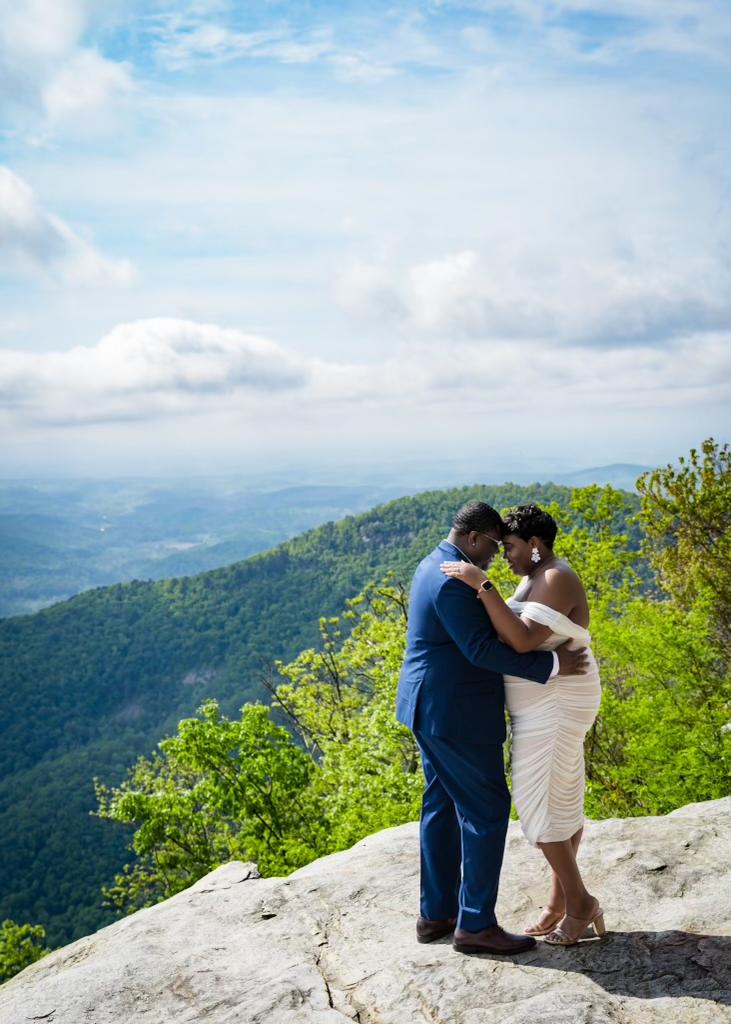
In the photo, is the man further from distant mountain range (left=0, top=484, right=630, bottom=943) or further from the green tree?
distant mountain range (left=0, top=484, right=630, bottom=943)

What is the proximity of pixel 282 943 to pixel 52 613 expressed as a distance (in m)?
148

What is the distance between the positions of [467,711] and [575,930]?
157 centimetres

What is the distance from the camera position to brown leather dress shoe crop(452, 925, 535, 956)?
5.11m

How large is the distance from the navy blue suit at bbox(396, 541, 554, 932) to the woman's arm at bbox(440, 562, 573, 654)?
68 millimetres

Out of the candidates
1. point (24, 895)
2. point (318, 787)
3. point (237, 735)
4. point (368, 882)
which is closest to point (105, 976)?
point (368, 882)

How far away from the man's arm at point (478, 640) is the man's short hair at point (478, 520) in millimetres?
365

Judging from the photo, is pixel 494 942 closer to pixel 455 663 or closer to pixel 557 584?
pixel 455 663

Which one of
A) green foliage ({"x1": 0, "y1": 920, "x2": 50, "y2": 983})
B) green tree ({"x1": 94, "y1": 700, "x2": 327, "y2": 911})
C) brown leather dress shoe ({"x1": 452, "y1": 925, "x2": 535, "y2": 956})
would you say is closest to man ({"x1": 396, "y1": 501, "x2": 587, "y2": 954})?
brown leather dress shoe ({"x1": 452, "y1": 925, "x2": 535, "y2": 956})

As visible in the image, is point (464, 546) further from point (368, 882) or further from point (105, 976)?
point (105, 976)

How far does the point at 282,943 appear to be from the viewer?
5.70m

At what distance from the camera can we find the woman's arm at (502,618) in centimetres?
484

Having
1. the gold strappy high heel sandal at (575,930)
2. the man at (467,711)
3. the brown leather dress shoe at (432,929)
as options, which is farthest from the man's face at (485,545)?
the brown leather dress shoe at (432,929)

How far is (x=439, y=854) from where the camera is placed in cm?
548

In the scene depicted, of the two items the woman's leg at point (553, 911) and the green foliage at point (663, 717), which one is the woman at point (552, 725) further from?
the green foliage at point (663, 717)
